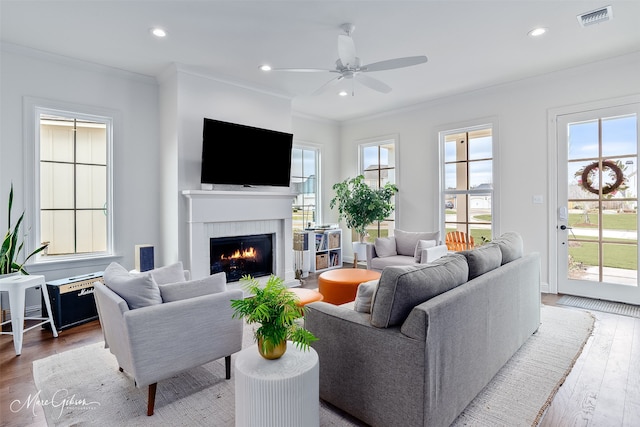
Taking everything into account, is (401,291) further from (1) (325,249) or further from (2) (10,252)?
(1) (325,249)

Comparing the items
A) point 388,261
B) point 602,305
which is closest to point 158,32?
point 388,261

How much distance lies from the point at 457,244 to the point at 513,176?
50.6 inches

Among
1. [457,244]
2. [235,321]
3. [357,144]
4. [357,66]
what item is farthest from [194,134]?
[457,244]

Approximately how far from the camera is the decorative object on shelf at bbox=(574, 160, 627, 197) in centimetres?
390

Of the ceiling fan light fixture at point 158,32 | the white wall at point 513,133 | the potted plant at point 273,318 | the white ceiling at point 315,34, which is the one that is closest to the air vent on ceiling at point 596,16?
the white ceiling at point 315,34

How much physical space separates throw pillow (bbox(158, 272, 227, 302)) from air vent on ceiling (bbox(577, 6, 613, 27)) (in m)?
3.76

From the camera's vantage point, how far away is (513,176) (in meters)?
4.66

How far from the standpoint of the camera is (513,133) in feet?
15.2

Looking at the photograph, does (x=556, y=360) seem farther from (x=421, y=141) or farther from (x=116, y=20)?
(x=116, y=20)

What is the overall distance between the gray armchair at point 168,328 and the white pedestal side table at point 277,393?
1.87 feet

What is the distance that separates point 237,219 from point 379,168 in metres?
3.11

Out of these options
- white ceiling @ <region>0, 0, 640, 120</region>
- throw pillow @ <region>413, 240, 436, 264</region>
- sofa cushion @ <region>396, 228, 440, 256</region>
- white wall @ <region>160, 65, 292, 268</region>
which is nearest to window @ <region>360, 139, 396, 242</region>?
sofa cushion @ <region>396, 228, 440, 256</region>

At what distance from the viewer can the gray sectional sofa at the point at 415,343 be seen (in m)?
1.57

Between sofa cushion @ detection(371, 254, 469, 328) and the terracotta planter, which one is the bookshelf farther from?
the terracotta planter
